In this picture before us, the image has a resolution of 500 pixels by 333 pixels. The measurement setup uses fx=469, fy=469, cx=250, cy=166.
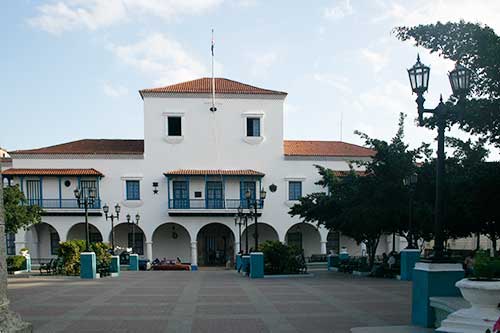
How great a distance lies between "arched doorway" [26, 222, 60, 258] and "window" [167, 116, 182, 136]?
13556mm

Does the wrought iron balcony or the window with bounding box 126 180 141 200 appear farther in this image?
the window with bounding box 126 180 141 200

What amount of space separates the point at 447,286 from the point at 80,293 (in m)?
11.5

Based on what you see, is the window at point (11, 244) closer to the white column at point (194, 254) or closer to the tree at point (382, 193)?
the white column at point (194, 254)

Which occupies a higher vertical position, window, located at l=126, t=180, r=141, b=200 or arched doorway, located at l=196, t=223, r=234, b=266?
window, located at l=126, t=180, r=141, b=200

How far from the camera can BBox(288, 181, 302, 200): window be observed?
4259 centimetres

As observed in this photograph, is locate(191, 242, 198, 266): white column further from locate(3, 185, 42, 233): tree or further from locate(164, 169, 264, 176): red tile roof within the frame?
locate(3, 185, 42, 233): tree

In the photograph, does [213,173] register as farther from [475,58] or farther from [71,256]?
[475,58]

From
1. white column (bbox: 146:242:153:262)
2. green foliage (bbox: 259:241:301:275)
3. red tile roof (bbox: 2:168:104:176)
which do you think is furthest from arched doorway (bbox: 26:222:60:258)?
green foliage (bbox: 259:241:301:275)

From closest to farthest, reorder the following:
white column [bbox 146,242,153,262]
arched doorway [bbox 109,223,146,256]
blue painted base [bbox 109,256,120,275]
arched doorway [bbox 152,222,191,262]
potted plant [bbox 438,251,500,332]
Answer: potted plant [bbox 438,251,500,332] < blue painted base [bbox 109,256,120,275] < white column [bbox 146,242,153,262] < arched doorway [bbox 109,223,146,256] < arched doorway [bbox 152,222,191,262]

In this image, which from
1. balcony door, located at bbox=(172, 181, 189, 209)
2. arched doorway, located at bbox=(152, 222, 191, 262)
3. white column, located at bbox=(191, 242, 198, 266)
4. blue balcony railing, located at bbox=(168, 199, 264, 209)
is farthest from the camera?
arched doorway, located at bbox=(152, 222, 191, 262)

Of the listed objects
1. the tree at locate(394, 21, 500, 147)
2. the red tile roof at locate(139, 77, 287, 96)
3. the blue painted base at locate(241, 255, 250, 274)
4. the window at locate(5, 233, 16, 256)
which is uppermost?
the red tile roof at locate(139, 77, 287, 96)

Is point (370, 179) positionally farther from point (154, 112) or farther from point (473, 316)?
point (154, 112)

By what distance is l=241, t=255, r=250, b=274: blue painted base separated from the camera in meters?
24.1

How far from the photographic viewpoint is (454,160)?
20.9m
